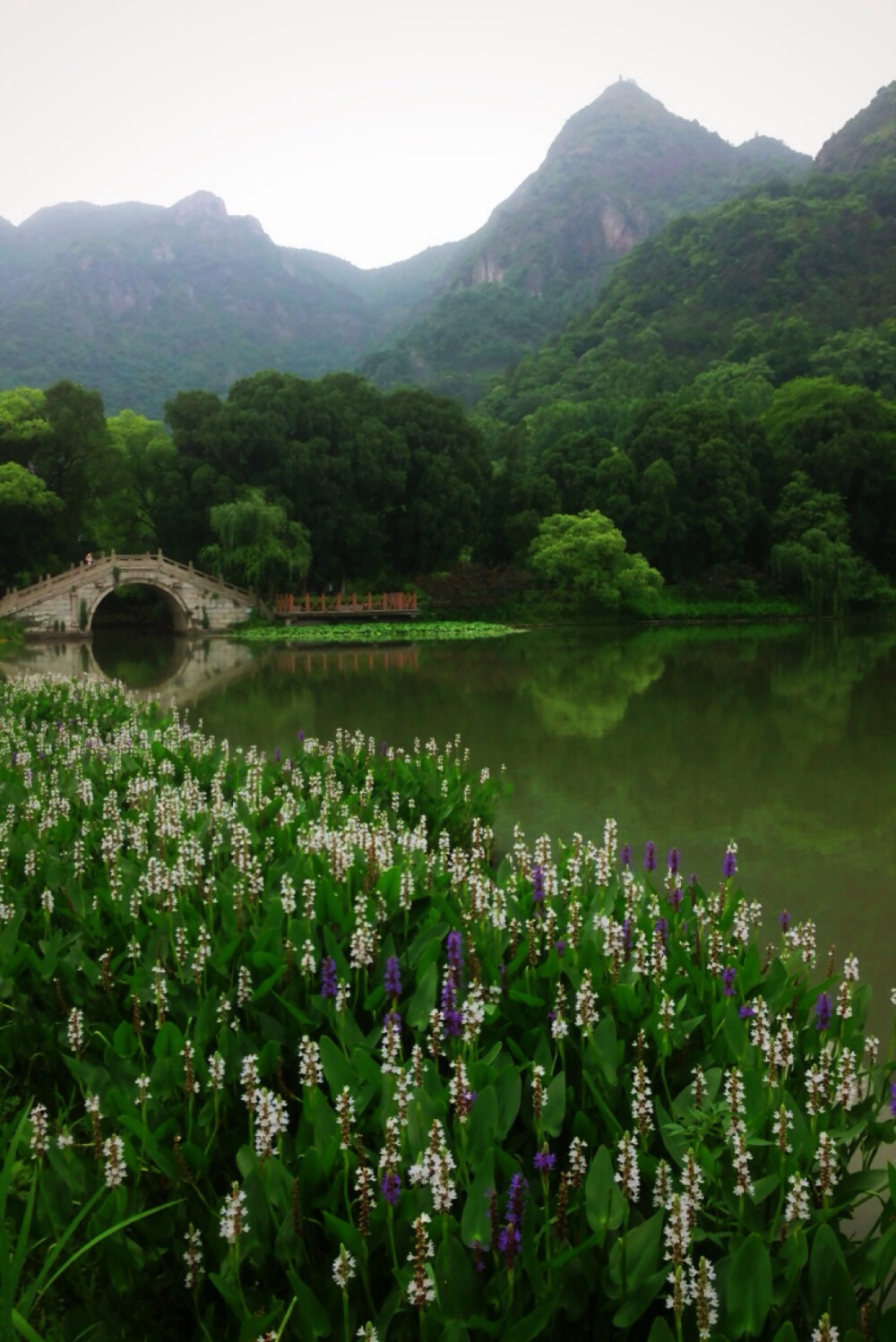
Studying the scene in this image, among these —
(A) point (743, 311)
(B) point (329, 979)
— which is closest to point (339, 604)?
(B) point (329, 979)

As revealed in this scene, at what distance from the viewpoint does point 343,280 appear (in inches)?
5335

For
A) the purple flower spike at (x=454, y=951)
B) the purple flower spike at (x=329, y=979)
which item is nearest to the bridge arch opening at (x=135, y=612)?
the purple flower spike at (x=329, y=979)

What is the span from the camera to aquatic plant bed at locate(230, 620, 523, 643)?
32.8 metres

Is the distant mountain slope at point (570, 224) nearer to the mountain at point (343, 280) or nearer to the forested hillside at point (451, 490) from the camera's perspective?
the mountain at point (343, 280)

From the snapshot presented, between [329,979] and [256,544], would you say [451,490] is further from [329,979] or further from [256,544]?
[329,979]

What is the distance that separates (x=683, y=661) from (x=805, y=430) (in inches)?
1051

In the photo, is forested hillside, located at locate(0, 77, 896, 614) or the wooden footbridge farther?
forested hillside, located at locate(0, 77, 896, 614)

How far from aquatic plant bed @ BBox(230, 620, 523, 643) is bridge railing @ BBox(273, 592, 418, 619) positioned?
4.66ft

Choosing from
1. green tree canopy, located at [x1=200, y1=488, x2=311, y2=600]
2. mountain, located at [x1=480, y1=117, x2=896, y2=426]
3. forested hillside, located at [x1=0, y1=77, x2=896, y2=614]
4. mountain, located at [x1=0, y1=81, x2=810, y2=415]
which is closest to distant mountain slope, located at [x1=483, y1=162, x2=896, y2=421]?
mountain, located at [x1=480, y1=117, x2=896, y2=426]

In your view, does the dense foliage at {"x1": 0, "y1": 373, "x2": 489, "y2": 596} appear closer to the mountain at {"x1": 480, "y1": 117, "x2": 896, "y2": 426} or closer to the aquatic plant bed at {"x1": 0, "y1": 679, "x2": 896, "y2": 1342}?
the mountain at {"x1": 480, "y1": 117, "x2": 896, "y2": 426}

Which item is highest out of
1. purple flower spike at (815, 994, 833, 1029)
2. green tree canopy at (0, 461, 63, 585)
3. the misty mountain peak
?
the misty mountain peak

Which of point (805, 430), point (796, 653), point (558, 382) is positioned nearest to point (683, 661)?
point (796, 653)

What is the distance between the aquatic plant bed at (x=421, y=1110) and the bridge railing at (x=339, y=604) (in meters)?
33.2

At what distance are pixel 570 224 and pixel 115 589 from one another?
95976 millimetres
